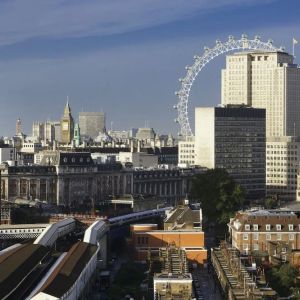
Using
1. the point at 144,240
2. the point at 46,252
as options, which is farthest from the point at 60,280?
the point at 144,240

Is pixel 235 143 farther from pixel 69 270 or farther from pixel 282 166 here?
pixel 69 270

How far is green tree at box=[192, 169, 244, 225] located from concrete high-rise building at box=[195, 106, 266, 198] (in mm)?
35857

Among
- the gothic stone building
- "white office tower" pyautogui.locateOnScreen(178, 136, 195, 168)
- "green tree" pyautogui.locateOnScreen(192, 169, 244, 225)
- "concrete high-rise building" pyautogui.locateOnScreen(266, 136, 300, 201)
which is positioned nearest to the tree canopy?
"green tree" pyautogui.locateOnScreen(192, 169, 244, 225)

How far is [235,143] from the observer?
142750 millimetres

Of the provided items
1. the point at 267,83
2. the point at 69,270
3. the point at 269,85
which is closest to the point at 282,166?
the point at 269,85

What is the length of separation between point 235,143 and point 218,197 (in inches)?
1685

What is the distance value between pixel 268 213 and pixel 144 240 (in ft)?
34.1

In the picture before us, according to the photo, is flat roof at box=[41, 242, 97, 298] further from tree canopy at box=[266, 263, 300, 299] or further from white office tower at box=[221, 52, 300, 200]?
white office tower at box=[221, 52, 300, 200]

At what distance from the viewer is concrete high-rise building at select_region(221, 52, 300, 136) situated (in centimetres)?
17300

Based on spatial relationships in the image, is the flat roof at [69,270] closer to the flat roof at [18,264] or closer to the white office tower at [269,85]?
the flat roof at [18,264]

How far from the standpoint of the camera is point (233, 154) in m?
143

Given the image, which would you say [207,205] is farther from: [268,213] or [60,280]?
[60,280]

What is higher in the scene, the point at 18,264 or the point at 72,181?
the point at 72,181

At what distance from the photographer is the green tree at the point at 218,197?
99125 millimetres
